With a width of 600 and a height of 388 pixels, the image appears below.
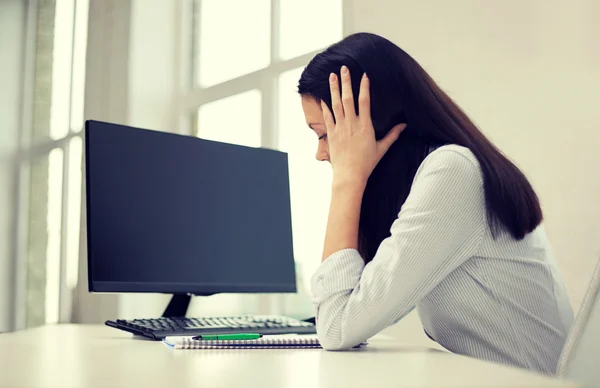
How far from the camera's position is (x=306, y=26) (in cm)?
282

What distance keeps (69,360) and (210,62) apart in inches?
104

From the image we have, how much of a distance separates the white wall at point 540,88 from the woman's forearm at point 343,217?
65cm

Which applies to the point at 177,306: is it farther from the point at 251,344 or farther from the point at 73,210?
the point at 73,210

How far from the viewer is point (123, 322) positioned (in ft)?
4.35

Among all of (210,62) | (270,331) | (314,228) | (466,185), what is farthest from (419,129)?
(210,62)

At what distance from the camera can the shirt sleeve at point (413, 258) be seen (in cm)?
95

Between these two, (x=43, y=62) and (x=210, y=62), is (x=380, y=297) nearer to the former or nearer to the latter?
(x=210, y=62)

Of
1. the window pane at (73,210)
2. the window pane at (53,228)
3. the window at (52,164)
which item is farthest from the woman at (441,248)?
the window pane at (53,228)

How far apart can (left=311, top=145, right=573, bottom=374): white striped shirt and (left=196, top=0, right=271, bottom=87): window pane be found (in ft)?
6.79

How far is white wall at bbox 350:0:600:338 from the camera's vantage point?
1.50 m

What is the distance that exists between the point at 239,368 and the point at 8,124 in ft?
12.6

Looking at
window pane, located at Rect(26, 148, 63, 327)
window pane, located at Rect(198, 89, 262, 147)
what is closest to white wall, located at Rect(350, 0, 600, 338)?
window pane, located at Rect(198, 89, 262, 147)

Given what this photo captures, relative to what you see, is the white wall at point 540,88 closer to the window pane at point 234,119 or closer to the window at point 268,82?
the window at point 268,82

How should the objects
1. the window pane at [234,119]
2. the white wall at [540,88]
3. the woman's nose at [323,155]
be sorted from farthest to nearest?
the window pane at [234,119] → the white wall at [540,88] → the woman's nose at [323,155]
